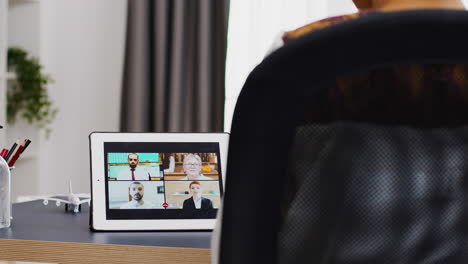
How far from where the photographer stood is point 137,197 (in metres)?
0.99

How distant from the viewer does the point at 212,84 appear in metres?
2.84

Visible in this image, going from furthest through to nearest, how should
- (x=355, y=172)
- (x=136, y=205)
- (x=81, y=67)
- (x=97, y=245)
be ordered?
(x=81, y=67) → (x=136, y=205) → (x=97, y=245) → (x=355, y=172)

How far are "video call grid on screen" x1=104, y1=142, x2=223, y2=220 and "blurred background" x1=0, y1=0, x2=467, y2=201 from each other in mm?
1763

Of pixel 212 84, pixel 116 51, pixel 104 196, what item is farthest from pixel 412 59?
pixel 116 51

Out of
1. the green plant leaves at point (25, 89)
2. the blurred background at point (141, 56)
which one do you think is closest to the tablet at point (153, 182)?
the blurred background at point (141, 56)

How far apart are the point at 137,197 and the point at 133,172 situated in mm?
43

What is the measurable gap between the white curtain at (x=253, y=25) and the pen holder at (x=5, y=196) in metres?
1.84

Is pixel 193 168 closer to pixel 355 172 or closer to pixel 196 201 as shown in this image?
pixel 196 201

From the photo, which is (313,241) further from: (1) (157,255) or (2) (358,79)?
(1) (157,255)

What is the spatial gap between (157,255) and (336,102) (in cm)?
52

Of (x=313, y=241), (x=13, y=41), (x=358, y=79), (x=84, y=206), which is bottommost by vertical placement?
(x=84, y=206)

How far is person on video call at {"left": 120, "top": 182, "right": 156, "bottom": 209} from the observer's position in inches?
38.9

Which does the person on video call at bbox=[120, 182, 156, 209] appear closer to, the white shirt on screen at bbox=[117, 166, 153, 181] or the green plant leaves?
the white shirt on screen at bbox=[117, 166, 153, 181]

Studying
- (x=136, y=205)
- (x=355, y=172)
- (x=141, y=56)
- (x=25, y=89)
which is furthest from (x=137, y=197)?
(x=25, y=89)
